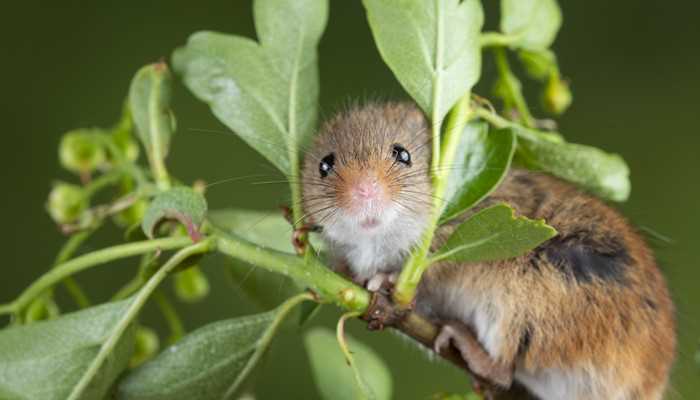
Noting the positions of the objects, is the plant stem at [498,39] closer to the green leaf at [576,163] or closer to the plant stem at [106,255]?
the green leaf at [576,163]

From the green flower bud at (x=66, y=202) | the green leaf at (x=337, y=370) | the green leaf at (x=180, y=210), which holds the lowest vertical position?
the green leaf at (x=337, y=370)

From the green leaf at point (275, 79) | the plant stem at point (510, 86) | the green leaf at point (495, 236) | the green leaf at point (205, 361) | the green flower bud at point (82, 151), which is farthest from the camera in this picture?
the green flower bud at point (82, 151)

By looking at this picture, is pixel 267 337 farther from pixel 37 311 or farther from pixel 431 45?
pixel 431 45

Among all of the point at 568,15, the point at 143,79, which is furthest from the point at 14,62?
the point at 143,79

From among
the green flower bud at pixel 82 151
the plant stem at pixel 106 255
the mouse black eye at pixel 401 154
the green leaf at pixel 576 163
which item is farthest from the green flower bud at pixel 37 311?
the green leaf at pixel 576 163

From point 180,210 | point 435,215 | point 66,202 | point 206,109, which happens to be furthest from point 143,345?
point 206,109

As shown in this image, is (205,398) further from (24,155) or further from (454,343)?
(24,155)
